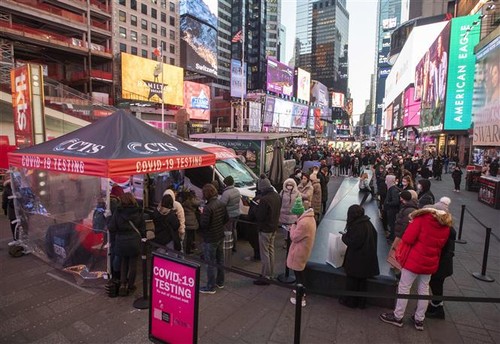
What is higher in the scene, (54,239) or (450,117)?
(450,117)

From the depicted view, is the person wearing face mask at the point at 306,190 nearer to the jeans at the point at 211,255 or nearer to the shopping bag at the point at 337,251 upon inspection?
the shopping bag at the point at 337,251

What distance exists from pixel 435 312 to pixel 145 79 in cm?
5447

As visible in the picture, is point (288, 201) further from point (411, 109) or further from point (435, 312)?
point (411, 109)

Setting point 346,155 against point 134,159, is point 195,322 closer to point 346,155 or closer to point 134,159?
point 134,159

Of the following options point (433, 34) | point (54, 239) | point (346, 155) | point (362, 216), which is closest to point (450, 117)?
point (346, 155)

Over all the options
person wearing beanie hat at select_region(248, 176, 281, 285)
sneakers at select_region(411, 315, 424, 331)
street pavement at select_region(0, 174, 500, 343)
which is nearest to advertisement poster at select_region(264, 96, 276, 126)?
person wearing beanie hat at select_region(248, 176, 281, 285)

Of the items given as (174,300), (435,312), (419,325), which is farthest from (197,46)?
(174,300)

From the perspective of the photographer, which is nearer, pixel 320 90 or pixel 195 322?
pixel 195 322

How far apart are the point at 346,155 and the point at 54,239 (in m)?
22.0

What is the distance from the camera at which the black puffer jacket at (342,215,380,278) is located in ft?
16.0

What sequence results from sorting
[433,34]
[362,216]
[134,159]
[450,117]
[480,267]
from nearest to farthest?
[362,216] → [134,159] → [480,267] → [450,117] → [433,34]

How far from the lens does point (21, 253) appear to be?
23.5ft

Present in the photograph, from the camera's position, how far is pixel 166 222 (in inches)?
237

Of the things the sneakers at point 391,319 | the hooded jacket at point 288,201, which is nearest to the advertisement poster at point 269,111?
the hooded jacket at point 288,201
